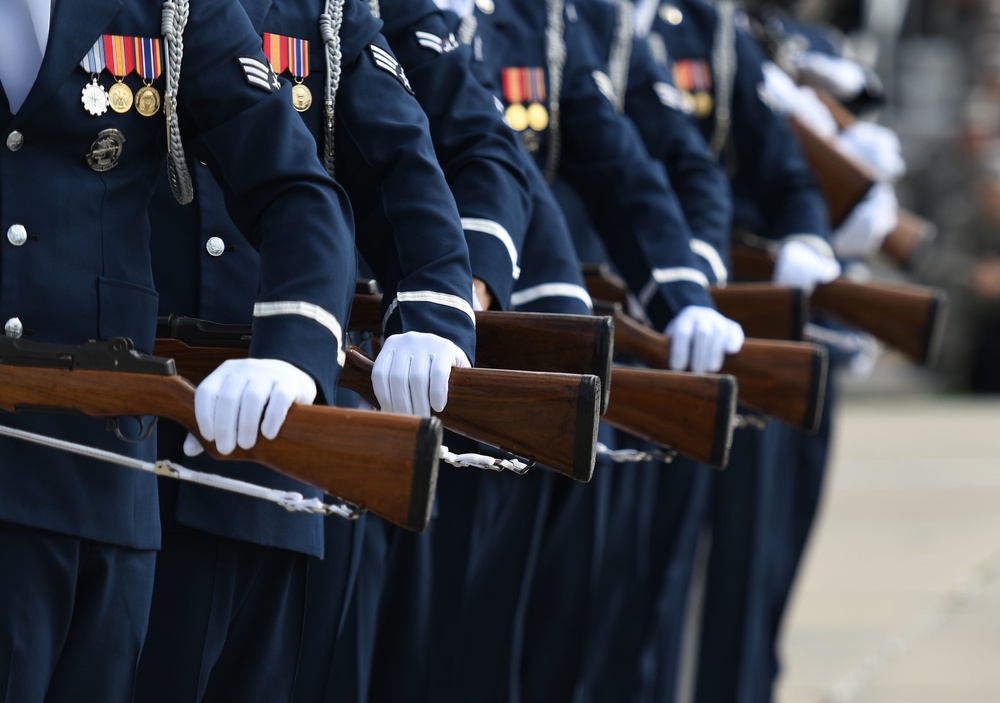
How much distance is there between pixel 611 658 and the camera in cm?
451

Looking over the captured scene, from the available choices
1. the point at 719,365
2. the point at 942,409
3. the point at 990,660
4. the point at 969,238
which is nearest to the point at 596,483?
the point at 719,365

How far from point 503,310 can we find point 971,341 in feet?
38.8

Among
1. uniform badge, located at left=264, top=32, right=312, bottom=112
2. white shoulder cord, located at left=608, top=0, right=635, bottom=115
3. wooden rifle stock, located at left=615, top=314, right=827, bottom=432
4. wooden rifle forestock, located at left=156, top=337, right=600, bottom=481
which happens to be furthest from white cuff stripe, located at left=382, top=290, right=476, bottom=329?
white shoulder cord, located at left=608, top=0, right=635, bottom=115

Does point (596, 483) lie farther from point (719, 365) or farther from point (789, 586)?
point (789, 586)

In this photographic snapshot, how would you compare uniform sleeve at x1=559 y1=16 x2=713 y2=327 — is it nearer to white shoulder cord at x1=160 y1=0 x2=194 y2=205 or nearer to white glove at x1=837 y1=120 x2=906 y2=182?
white shoulder cord at x1=160 y1=0 x2=194 y2=205

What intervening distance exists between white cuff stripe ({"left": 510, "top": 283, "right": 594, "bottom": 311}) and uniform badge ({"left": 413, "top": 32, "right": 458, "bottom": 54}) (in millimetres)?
561

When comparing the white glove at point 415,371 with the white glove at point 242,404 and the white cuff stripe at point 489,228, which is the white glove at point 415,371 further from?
the white cuff stripe at point 489,228

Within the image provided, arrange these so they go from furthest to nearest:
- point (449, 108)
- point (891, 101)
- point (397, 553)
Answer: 1. point (891, 101)
2. point (397, 553)
3. point (449, 108)

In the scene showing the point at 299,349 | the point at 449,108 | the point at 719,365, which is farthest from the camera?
the point at 719,365

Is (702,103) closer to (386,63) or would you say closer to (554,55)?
(554,55)

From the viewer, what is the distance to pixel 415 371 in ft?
8.12

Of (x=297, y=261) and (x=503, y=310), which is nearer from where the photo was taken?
(x=297, y=261)

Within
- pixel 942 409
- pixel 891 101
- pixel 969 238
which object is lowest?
pixel 942 409

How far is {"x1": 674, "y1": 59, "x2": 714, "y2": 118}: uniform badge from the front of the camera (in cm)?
493
